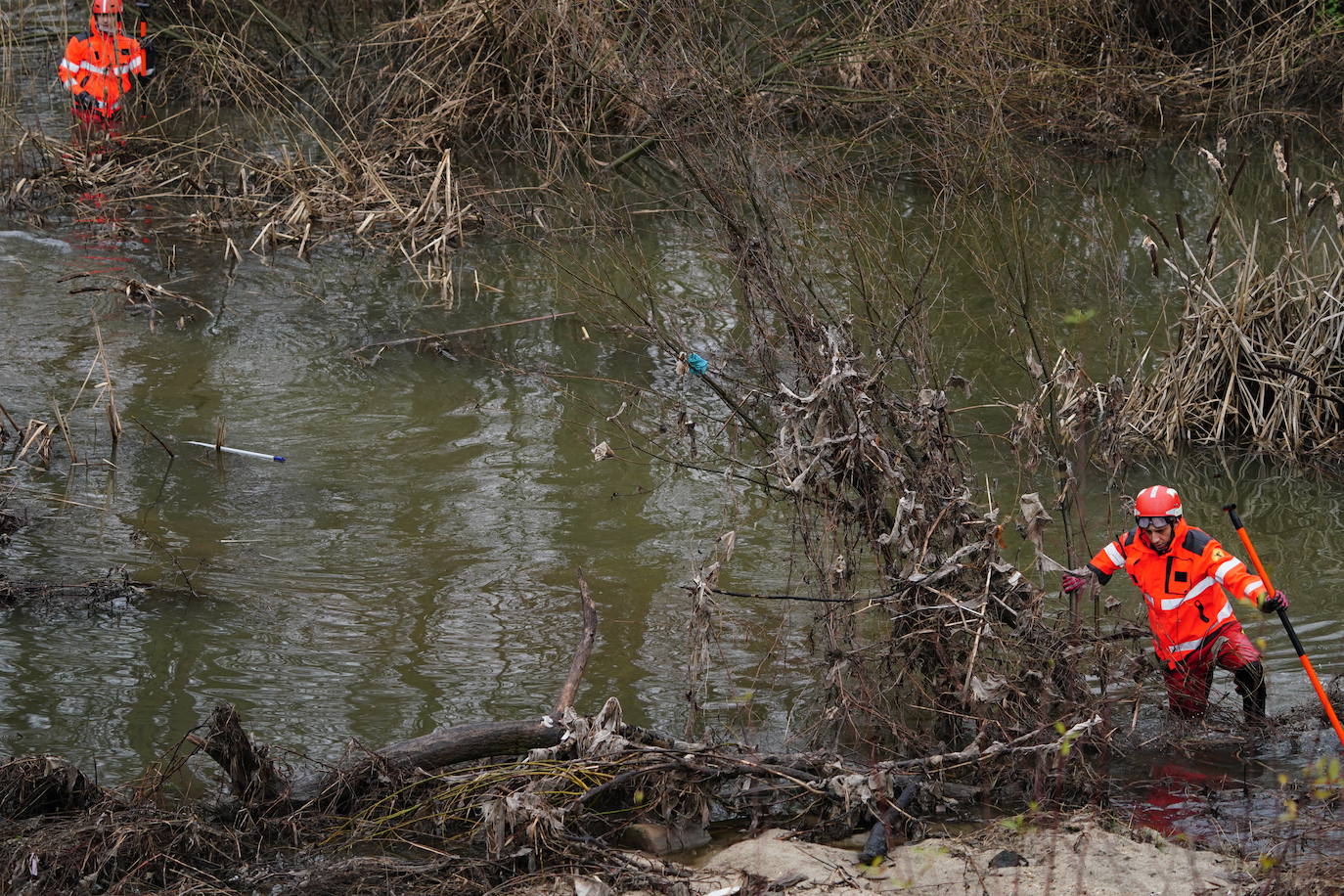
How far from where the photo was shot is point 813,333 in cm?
684

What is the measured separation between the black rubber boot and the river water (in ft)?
0.67

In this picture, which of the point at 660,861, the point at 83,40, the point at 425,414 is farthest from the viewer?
the point at 83,40

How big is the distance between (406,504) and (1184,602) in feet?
16.4

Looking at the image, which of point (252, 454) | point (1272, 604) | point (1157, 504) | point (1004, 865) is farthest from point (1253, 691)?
point (252, 454)

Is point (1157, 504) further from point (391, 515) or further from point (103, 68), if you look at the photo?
point (103, 68)

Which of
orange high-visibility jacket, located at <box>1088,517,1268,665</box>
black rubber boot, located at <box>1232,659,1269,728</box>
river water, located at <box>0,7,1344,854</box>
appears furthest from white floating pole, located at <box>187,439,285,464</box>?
black rubber boot, located at <box>1232,659,1269,728</box>

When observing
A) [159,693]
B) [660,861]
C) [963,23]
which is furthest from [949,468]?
[963,23]

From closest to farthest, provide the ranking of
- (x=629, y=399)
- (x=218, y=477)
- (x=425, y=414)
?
(x=629, y=399), (x=218, y=477), (x=425, y=414)

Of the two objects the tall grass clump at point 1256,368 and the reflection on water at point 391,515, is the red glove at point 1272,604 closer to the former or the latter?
the reflection on water at point 391,515

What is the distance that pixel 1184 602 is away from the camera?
7.04 metres

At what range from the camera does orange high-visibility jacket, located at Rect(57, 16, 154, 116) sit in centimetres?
1614

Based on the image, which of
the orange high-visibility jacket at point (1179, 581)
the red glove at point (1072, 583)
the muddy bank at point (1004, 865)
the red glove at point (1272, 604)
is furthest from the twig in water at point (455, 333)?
the red glove at point (1272, 604)

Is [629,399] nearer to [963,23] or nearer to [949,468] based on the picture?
[949,468]

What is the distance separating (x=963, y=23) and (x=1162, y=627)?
4.93m
